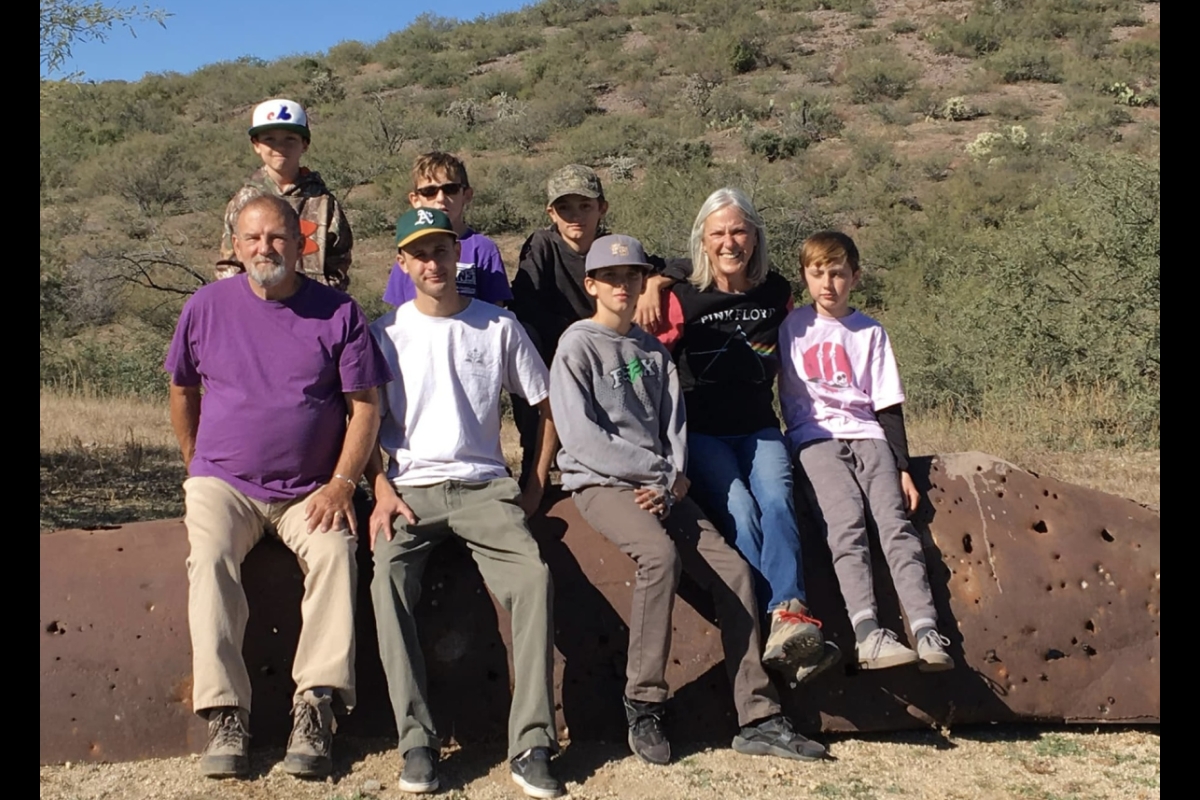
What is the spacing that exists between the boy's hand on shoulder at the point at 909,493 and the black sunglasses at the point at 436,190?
230cm

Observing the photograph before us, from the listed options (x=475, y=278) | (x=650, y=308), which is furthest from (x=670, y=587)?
(x=475, y=278)

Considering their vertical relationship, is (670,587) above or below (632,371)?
below

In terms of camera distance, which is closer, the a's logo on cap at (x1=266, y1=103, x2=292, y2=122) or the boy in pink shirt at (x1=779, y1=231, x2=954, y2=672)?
the boy in pink shirt at (x1=779, y1=231, x2=954, y2=672)

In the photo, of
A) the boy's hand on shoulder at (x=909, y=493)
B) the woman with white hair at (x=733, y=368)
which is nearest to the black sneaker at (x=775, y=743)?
the woman with white hair at (x=733, y=368)

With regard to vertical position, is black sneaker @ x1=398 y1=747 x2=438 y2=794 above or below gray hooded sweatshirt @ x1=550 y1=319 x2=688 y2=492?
below

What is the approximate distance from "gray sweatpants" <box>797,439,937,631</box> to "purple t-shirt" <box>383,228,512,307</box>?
5.01ft

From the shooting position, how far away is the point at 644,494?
4199 mm

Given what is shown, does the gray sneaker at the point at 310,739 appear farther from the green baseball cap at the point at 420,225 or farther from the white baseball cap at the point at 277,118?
the white baseball cap at the point at 277,118

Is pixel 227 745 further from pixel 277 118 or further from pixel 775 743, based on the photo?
pixel 277 118

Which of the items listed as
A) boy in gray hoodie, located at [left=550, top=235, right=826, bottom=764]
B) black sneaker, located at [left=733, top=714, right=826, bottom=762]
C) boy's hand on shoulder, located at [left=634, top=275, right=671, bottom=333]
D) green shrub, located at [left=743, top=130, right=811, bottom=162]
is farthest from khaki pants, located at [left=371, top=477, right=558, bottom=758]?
green shrub, located at [left=743, top=130, right=811, bottom=162]

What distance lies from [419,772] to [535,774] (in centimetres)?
38

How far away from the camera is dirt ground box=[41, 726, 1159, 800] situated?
3.72 metres

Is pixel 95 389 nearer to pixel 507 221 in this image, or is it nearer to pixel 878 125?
pixel 507 221

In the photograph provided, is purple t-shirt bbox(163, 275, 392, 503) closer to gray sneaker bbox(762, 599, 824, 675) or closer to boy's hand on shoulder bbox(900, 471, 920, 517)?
gray sneaker bbox(762, 599, 824, 675)
